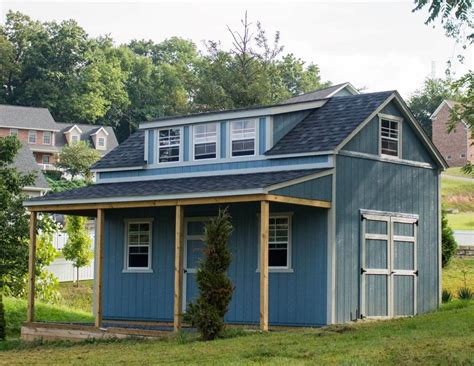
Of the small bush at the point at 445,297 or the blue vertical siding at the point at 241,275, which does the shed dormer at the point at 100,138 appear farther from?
the small bush at the point at 445,297

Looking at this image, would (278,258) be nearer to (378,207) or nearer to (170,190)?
(378,207)

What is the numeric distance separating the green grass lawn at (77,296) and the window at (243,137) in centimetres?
1233

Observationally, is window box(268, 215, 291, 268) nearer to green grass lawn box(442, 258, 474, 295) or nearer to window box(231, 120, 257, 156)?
window box(231, 120, 257, 156)

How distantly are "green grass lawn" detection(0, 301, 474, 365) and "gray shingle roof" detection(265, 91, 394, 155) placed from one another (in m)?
4.37

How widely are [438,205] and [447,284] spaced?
21.3 ft

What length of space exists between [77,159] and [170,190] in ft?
175

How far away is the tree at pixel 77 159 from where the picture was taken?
74500 millimetres

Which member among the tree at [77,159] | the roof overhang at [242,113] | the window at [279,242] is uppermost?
the tree at [77,159]

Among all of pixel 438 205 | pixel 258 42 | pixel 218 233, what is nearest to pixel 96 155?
pixel 258 42

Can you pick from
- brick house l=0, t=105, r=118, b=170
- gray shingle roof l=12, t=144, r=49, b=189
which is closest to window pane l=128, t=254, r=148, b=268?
gray shingle roof l=12, t=144, r=49, b=189

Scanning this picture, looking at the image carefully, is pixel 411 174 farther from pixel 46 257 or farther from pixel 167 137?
pixel 46 257

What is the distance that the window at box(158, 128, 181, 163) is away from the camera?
85.6 ft

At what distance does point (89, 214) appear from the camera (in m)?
27.2

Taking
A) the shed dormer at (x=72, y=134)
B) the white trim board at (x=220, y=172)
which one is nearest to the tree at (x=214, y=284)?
the white trim board at (x=220, y=172)
